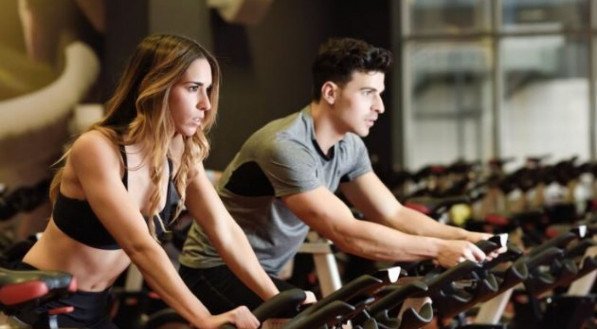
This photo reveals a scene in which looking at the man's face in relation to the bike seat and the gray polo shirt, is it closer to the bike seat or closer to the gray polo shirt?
the gray polo shirt

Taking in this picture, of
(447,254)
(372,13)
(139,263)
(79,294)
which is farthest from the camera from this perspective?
(372,13)

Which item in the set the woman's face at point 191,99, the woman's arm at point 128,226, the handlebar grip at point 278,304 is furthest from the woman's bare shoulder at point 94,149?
the handlebar grip at point 278,304

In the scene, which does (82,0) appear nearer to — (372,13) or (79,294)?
(372,13)

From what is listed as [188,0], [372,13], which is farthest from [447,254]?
[372,13]

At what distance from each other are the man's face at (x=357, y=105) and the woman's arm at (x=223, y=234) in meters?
0.84

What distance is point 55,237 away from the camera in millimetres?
3203

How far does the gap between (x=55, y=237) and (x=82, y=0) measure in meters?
7.10

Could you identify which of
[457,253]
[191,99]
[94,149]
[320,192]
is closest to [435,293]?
[457,253]

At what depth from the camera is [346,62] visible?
4.24m

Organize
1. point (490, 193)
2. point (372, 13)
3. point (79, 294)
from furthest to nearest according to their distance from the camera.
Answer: point (372, 13)
point (490, 193)
point (79, 294)

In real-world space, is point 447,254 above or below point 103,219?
below

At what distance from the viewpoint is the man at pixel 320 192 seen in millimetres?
3951

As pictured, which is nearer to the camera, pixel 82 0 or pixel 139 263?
pixel 139 263

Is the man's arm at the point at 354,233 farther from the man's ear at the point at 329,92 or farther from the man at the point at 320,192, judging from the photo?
the man's ear at the point at 329,92
